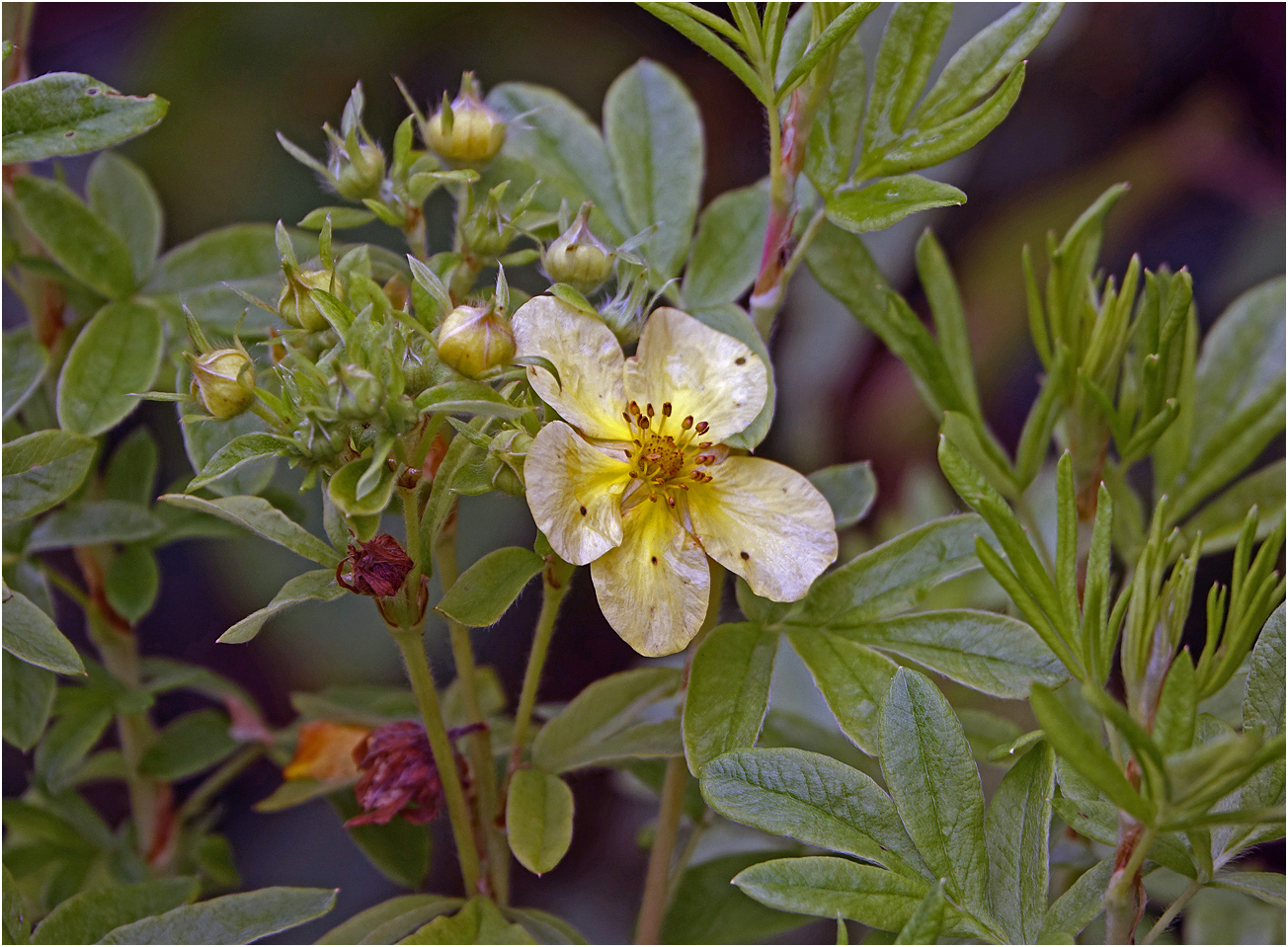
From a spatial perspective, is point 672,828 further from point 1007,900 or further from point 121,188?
point 121,188

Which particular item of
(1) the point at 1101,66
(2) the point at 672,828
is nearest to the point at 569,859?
(2) the point at 672,828

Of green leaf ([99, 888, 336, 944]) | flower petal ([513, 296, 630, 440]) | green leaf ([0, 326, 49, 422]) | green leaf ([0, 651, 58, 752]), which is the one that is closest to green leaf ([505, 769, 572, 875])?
green leaf ([99, 888, 336, 944])

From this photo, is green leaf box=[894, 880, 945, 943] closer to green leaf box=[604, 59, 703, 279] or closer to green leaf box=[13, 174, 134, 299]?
green leaf box=[604, 59, 703, 279]

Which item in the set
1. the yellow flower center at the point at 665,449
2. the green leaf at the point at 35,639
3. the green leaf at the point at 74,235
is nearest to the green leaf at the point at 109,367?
the green leaf at the point at 74,235

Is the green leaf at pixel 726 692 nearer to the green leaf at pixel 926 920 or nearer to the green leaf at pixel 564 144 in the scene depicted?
the green leaf at pixel 926 920

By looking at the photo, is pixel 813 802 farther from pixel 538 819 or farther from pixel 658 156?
pixel 658 156

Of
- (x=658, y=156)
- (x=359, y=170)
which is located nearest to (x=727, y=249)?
(x=658, y=156)
